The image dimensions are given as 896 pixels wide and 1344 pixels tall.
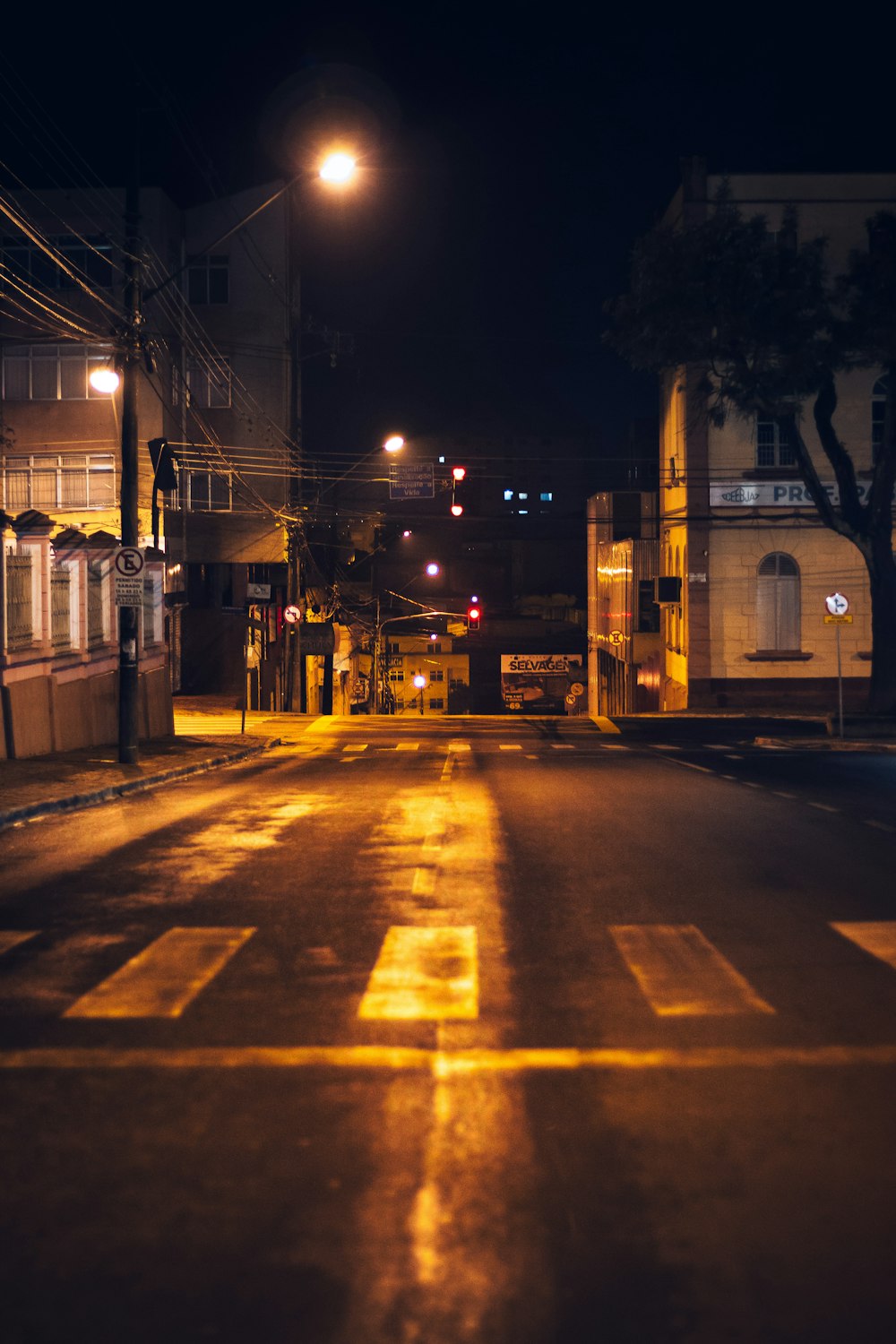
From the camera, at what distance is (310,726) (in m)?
40.4

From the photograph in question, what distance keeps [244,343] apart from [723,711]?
1047 inches

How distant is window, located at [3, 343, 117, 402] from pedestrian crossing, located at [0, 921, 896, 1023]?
45440mm

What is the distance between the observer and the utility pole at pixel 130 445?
71.9 feet

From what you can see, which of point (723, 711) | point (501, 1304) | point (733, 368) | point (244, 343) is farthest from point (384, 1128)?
point (244, 343)

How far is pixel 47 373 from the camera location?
51500 millimetres

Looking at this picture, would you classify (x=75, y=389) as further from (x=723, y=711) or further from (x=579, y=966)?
(x=579, y=966)

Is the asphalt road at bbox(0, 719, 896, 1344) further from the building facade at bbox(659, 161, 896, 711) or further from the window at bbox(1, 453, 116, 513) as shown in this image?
the window at bbox(1, 453, 116, 513)

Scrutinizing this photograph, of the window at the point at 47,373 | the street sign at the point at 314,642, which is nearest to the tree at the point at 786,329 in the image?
the street sign at the point at 314,642

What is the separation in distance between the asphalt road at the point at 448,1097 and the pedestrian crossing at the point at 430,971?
3cm

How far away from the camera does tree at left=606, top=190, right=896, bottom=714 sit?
3319cm

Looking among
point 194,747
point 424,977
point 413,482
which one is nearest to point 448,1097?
point 424,977

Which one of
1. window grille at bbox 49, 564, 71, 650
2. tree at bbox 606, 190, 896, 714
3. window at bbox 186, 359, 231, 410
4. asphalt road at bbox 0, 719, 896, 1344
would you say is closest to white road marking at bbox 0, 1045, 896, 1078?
asphalt road at bbox 0, 719, 896, 1344

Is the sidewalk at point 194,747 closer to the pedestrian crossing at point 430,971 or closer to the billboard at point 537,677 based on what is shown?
the pedestrian crossing at point 430,971

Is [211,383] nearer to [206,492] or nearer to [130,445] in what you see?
[206,492]
